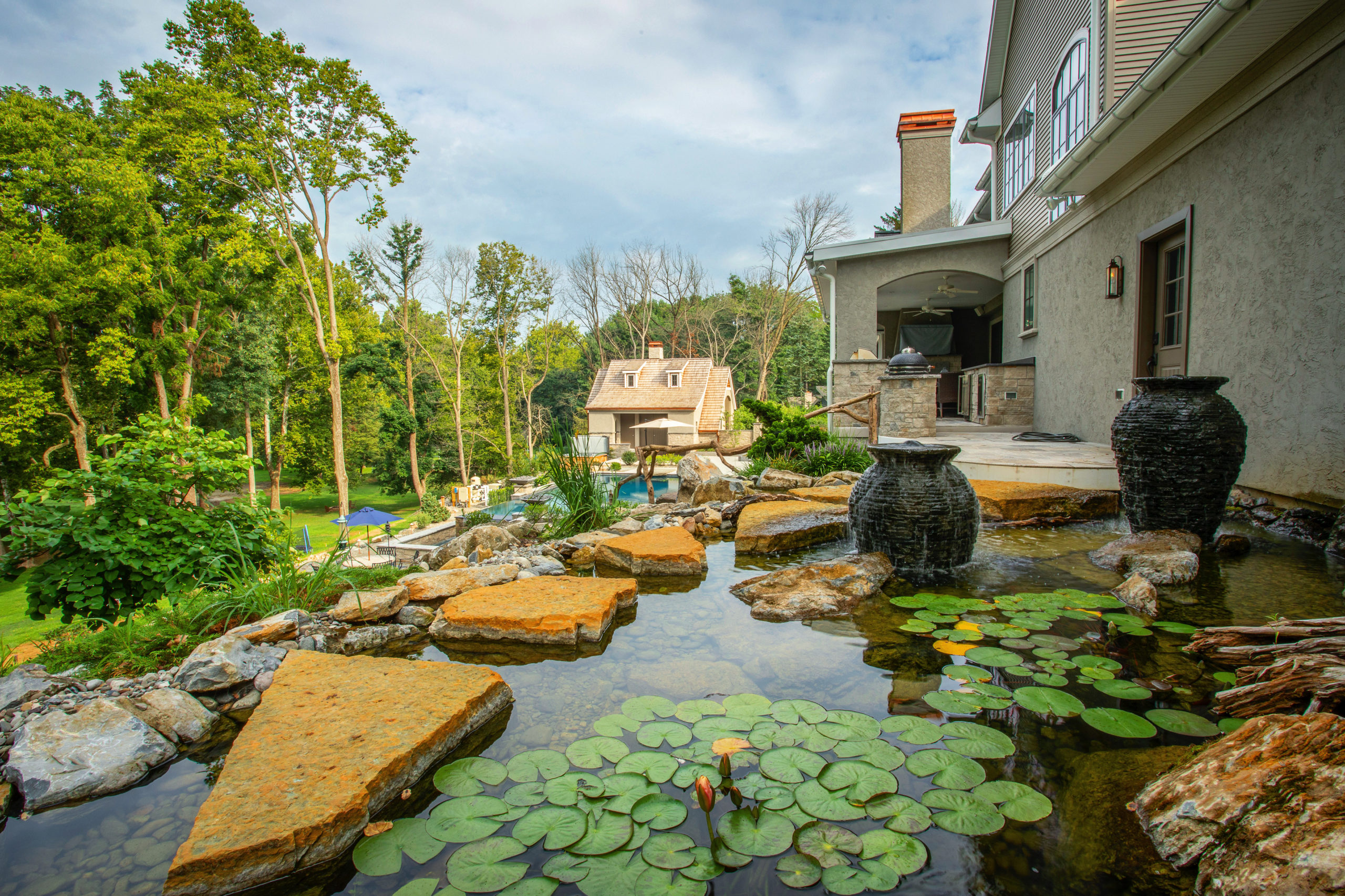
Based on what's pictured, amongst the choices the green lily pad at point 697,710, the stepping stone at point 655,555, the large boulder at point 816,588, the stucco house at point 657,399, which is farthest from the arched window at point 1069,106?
the stucco house at point 657,399

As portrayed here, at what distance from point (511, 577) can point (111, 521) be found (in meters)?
1.75

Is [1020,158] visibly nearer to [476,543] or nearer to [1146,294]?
[1146,294]

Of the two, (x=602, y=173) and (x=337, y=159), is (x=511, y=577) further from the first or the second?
(x=602, y=173)

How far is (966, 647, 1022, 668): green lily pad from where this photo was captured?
2.00 m

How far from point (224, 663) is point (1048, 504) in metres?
4.77

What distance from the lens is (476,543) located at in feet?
15.5

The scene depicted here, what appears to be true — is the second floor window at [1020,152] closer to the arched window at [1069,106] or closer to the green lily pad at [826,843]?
the arched window at [1069,106]

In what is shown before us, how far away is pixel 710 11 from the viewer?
7.38 meters

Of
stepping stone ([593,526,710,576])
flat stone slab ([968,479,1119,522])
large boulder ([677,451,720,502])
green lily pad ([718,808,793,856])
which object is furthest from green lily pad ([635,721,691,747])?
large boulder ([677,451,720,502])

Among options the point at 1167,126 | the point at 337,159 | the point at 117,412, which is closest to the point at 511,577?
the point at 1167,126

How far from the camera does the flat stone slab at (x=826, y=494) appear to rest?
4.76m

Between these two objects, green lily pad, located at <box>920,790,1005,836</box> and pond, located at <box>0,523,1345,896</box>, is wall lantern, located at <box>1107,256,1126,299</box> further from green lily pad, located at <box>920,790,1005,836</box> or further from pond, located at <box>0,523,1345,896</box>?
green lily pad, located at <box>920,790,1005,836</box>

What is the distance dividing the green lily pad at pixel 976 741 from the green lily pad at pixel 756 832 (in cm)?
54

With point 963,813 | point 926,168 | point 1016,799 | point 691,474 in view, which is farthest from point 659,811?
point 926,168
